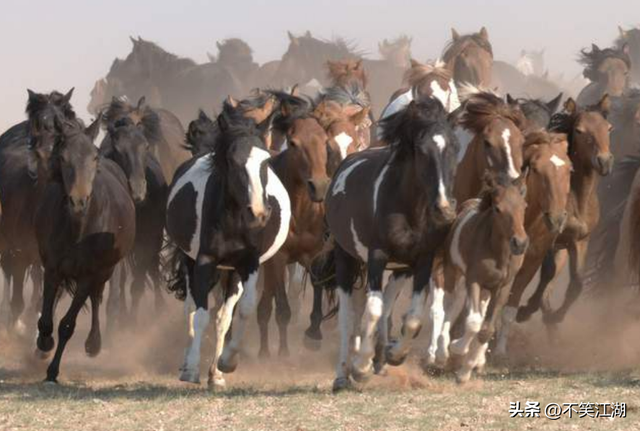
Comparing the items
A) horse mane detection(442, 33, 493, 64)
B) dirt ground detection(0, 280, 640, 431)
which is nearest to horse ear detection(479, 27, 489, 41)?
horse mane detection(442, 33, 493, 64)

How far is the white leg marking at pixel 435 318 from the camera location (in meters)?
9.88

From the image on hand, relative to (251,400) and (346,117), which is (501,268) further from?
(346,117)

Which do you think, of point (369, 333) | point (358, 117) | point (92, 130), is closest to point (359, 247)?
point (369, 333)

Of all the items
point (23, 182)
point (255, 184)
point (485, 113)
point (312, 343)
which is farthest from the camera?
point (23, 182)

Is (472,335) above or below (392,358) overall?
above

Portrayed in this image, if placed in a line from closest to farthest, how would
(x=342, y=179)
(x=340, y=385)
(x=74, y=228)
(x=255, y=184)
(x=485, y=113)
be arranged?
(x=340, y=385), (x=255, y=184), (x=342, y=179), (x=74, y=228), (x=485, y=113)

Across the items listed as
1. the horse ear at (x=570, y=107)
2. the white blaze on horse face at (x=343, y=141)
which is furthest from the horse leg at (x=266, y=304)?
the horse ear at (x=570, y=107)

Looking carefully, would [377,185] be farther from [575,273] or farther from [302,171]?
[575,273]

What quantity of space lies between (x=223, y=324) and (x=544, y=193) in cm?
256

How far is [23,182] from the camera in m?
12.8

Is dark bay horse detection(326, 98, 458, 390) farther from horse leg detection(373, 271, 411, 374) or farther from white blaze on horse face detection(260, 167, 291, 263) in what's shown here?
white blaze on horse face detection(260, 167, 291, 263)

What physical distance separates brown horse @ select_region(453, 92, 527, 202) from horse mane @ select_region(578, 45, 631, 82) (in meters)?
9.96

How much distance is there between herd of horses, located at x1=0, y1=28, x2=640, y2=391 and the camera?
31.3 feet

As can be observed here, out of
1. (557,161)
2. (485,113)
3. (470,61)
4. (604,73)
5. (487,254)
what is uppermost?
(604,73)
